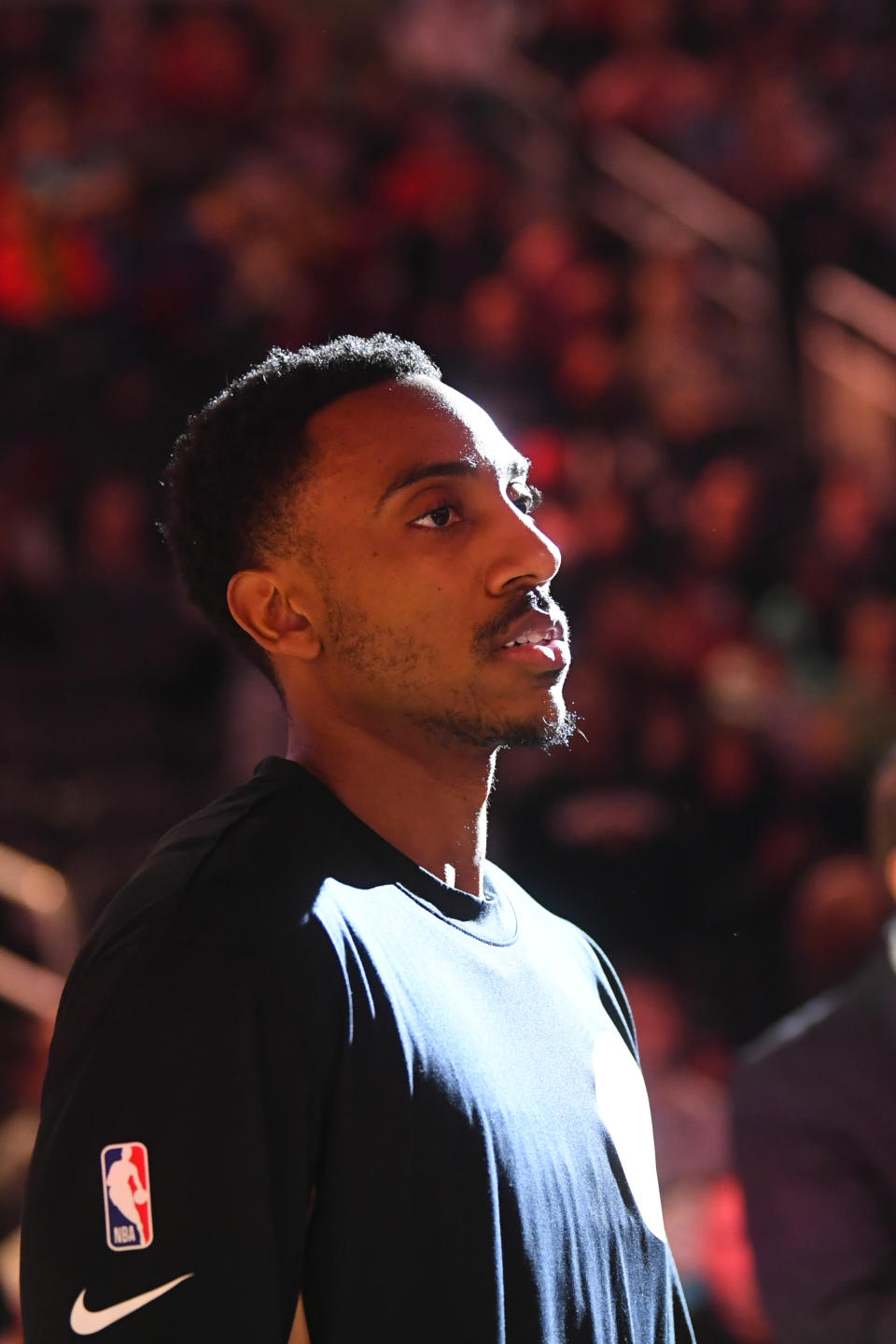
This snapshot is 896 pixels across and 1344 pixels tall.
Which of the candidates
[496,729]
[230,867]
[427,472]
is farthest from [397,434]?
[230,867]

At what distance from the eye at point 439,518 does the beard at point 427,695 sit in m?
0.09

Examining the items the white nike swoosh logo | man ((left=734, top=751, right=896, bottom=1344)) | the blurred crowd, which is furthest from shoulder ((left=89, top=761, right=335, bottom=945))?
the blurred crowd

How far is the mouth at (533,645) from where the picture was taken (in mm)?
1261

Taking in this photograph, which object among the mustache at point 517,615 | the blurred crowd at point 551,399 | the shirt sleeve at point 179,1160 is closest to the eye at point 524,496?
the mustache at point 517,615

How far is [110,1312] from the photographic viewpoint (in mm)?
966

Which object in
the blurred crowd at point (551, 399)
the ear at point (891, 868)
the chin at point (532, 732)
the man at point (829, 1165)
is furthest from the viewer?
the blurred crowd at point (551, 399)

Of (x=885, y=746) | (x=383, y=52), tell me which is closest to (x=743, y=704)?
(x=885, y=746)

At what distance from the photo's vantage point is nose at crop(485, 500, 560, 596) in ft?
4.14

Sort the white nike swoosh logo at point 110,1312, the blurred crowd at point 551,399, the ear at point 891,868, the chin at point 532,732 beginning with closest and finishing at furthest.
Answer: the white nike swoosh logo at point 110,1312
the chin at point 532,732
the ear at point 891,868
the blurred crowd at point 551,399

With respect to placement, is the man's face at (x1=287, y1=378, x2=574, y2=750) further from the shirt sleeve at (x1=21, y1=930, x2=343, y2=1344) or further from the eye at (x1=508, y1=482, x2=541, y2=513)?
the shirt sleeve at (x1=21, y1=930, x2=343, y2=1344)

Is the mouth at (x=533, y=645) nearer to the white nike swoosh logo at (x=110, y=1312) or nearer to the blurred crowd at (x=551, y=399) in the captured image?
the white nike swoosh logo at (x=110, y=1312)

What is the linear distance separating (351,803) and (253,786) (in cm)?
9

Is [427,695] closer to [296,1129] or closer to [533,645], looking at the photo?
[533,645]

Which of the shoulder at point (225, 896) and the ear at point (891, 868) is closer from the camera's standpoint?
the shoulder at point (225, 896)
